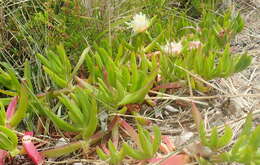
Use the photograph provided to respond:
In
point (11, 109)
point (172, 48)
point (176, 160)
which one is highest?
point (172, 48)

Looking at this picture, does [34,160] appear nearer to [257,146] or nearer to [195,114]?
[195,114]

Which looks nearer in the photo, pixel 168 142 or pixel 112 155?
pixel 112 155

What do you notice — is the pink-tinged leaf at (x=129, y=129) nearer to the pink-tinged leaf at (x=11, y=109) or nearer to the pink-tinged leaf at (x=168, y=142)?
the pink-tinged leaf at (x=168, y=142)

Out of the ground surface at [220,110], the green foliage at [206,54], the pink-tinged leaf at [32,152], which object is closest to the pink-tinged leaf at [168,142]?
the ground surface at [220,110]

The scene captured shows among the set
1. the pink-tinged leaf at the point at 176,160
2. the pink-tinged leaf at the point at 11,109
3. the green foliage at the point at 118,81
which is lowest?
the pink-tinged leaf at the point at 176,160

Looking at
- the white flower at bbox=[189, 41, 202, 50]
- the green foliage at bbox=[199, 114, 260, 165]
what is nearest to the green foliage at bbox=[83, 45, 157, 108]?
the white flower at bbox=[189, 41, 202, 50]

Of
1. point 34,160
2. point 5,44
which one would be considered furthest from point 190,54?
point 5,44

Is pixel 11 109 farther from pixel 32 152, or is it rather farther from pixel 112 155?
pixel 112 155

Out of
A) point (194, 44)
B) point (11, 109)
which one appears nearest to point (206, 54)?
point (194, 44)

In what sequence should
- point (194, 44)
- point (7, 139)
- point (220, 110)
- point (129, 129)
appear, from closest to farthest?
point (7, 139) < point (129, 129) < point (220, 110) < point (194, 44)

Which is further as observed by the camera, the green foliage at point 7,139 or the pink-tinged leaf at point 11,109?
the pink-tinged leaf at point 11,109

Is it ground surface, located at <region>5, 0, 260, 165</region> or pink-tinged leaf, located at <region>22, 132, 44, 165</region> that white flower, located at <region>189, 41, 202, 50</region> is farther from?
pink-tinged leaf, located at <region>22, 132, 44, 165</region>
